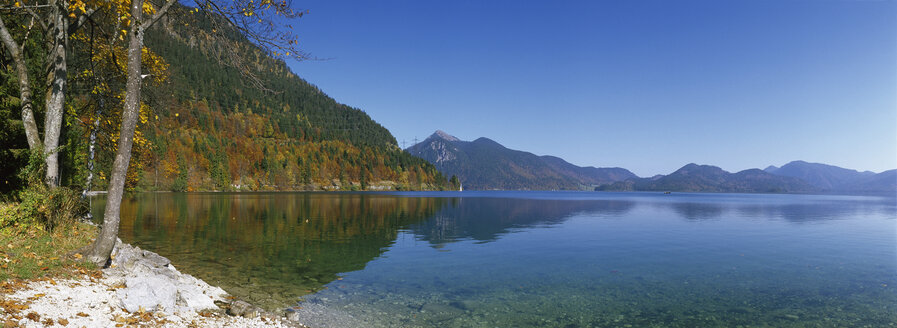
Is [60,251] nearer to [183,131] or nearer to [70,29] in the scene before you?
[70,29]

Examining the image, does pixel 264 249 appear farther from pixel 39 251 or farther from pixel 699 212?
pixel 699 212

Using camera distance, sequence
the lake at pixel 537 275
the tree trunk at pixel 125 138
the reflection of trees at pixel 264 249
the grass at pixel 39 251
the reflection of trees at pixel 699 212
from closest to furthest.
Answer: the grass at pixel 39 251 → the tree trunk at pixel 125 138 → the lake at pixel 537 275 → the reflection of trees at pixel 264 249 → the reflection of trees at pixel 699 212

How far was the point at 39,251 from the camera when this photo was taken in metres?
13.5

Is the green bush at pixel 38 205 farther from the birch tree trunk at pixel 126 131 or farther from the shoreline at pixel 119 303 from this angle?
the birch tree trunk at pixel 126 131

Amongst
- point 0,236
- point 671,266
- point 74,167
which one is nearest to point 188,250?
point 74,167

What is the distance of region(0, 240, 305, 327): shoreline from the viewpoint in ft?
29.7

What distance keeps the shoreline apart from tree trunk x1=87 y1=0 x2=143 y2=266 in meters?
0.77

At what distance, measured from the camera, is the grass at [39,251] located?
1144cm

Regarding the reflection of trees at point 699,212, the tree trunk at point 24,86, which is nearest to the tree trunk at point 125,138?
the tree trunk at point 24,86

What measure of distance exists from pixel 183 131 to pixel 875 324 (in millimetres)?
226316

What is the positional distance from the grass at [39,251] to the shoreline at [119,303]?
578 mm

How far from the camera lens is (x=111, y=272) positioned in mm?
13164

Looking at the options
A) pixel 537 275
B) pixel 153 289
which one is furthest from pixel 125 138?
pixel 537 275

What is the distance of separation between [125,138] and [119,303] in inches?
225
